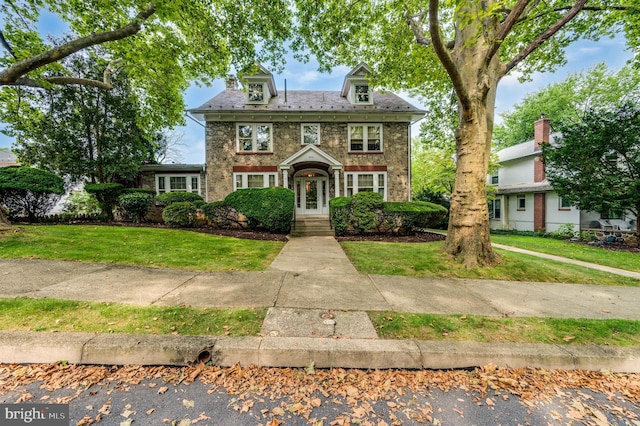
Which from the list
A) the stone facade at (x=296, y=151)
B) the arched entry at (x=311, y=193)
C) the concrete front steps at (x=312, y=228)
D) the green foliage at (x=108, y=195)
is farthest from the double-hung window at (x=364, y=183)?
the green foliage at (x=108, y=195)

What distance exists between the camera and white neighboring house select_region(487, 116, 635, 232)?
44.9ft

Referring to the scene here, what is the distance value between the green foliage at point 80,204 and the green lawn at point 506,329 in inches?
593

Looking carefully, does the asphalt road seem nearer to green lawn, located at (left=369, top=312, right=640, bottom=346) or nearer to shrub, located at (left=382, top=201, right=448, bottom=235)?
green lawn, located at (left=369, top=312, right=640, bottom=346)

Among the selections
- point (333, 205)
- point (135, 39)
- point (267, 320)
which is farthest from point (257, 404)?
point (135, 39)

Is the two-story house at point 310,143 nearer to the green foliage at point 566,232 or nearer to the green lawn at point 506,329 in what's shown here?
the green foliage at point 566,232

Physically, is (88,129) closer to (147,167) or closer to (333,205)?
(147,167)

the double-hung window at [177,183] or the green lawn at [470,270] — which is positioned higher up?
the double-hung window at [177,183]

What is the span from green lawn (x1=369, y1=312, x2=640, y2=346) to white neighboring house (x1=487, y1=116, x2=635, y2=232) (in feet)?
46.1

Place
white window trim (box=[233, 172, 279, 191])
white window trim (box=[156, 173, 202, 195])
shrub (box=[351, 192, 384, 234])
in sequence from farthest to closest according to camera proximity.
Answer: white window trim (box=[156, 173, 202, 195]) → white window trim (box=[233, 172, 279, 191]) → shrub (box=[351, 192, 384, 234])

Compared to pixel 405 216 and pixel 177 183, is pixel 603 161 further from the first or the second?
pixel 177 183

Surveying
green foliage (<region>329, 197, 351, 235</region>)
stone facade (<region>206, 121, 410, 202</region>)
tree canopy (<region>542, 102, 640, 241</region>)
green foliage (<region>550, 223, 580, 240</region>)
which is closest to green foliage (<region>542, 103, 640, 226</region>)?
tree canopy (<region>542, 102, 640, 241</region>)

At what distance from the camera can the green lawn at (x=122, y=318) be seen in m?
2.43

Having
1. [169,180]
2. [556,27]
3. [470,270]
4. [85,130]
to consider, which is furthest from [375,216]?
[85,130]

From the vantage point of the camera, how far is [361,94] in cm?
1395
